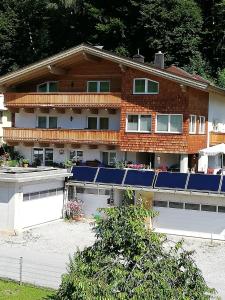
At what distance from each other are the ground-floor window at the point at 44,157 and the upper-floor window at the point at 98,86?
17.9 feet

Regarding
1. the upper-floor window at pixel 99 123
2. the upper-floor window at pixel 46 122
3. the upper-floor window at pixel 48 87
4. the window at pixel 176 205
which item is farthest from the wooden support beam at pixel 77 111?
the window at pixel 176 205

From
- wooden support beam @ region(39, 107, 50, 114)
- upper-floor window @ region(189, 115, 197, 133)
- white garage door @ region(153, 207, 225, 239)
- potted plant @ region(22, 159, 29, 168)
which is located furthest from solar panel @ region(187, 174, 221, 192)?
wooden support beam @ region(39, 107, 50, 114)

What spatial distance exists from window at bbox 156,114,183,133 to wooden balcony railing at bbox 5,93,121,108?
124 inches

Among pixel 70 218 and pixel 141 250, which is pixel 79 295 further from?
pixel 70 218

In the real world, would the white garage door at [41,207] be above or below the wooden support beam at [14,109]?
below

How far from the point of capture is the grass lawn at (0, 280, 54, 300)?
710 inches

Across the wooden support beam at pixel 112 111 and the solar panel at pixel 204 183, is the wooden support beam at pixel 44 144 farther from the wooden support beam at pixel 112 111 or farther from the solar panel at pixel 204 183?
the solar panel at pixel 204 183

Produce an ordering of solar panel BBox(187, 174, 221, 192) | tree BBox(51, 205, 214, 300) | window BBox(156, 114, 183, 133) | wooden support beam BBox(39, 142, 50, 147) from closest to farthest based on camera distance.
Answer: tree BBox(51, 205, 214, 300) < solar panel BBox(187, 174, 221, 192) < window BBox(156, 114, 183, 133) < wooden support beam BBox(39, 142, 50, 147)

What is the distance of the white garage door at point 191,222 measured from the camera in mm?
28938

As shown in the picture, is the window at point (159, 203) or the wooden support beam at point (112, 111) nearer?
the window at point (159, 203)

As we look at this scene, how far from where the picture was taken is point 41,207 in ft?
103

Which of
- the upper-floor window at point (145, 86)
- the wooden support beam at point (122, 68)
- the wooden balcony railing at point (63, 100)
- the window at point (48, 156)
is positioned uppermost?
the wooden support beam at point (122, 68)

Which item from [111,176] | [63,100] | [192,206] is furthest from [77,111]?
[192,206]

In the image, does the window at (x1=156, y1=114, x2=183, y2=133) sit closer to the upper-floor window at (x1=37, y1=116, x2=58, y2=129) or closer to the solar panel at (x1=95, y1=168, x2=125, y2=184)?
the solar panel at (x1=95, y1=168, x2=125, y2=184)
